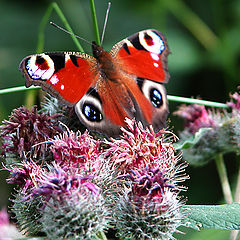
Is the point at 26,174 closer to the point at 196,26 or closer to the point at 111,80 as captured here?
the point at 111,80

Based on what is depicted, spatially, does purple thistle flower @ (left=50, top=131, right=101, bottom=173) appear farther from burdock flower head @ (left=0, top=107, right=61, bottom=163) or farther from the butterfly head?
the butterfly head

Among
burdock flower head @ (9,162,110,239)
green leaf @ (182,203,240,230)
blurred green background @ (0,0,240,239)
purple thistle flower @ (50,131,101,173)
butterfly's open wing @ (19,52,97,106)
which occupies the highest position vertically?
blurred green background @ (0,0,240,239)

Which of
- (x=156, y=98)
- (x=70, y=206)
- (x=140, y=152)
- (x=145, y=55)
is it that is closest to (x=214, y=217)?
(x=140, y=152)

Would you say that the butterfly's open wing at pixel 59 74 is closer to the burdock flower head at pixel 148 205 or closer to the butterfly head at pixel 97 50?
the butterfly head at pixel 97 50

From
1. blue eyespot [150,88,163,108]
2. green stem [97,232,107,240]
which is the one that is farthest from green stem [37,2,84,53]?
green stem [97,232,107,240]

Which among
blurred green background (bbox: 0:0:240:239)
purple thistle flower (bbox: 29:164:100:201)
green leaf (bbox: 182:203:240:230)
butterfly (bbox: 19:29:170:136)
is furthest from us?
blurred green background (bbox: 0:0:240:239)

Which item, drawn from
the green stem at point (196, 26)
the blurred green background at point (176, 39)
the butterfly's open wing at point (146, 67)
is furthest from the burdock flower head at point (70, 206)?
the green stem at point (196, 26)
